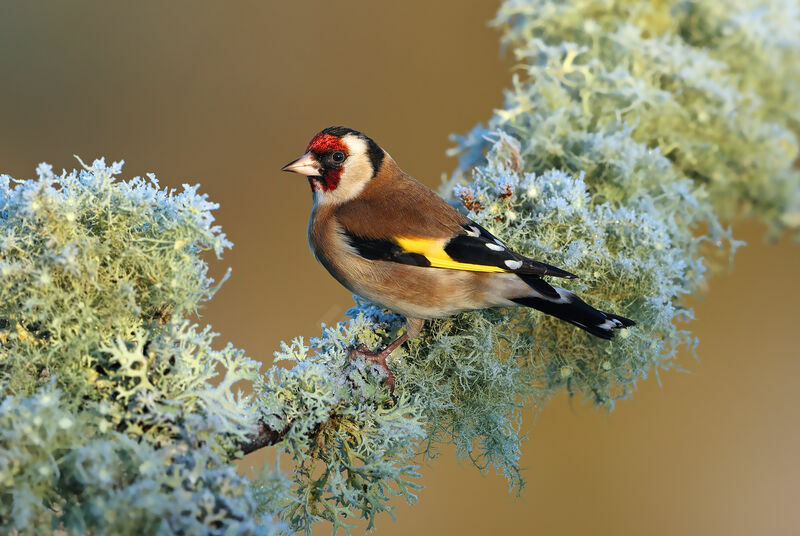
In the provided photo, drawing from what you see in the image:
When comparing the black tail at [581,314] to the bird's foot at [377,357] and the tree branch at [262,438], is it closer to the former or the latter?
the bird's foot at [377,357]

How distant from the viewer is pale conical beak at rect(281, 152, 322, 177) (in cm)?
172

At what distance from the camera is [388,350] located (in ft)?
4.53

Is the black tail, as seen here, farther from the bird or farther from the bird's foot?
the bird's foot

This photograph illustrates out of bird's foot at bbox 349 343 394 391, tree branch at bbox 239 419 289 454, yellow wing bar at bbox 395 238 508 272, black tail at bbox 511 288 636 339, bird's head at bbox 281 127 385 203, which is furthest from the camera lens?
bird's head at bbox 281 127 385 203

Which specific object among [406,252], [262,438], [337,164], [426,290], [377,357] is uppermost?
[337,164]

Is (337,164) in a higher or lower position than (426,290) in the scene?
higher

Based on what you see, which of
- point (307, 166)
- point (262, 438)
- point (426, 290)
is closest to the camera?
point (262, 438)

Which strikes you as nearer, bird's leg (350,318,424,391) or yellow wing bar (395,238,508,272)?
bird's leg (350,318,424,391)

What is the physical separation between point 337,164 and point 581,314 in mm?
703

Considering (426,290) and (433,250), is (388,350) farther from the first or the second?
(433,250)

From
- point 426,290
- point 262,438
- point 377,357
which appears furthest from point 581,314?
point 262,438

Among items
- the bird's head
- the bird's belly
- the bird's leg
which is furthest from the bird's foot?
the bird's head

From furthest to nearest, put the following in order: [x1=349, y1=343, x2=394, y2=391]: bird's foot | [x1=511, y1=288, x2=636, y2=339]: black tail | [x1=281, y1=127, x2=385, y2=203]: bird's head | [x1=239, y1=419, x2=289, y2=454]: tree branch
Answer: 1. [x1=281, y1=127, x2=385, y2=203]: bird's head
2. [x1=511, y1=288, x2=636, y2=339]: black tail
3. [x1=349, y1=343, x2=394, y2=391]: bird's foot
4. [x1=239, y1=419, x2=289, y2=454]: tree branch

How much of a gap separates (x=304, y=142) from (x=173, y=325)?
315 cm
